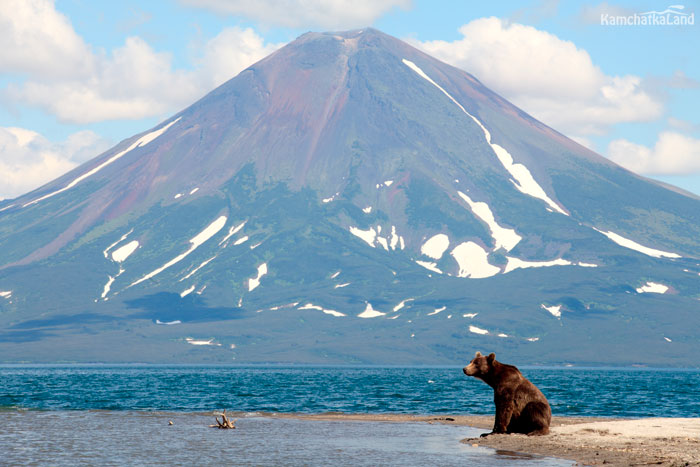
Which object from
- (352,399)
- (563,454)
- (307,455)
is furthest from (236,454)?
(352,399)

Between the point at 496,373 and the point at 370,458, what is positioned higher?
the point at 496,373

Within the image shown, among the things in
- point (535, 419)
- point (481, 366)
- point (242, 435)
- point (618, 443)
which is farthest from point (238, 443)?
point (618, 443)

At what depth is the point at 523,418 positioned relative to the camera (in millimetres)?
40469

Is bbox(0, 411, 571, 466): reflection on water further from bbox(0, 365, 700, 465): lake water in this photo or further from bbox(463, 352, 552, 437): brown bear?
bbox(463, 352, 552, 437): brown bear

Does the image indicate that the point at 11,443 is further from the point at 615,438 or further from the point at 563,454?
the point at 615,438

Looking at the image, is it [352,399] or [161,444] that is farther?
[352,399]

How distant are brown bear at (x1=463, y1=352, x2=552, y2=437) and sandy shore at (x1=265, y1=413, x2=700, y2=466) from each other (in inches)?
27.2

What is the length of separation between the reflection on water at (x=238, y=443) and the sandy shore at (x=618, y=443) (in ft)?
4.71

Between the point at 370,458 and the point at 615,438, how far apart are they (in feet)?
34.5

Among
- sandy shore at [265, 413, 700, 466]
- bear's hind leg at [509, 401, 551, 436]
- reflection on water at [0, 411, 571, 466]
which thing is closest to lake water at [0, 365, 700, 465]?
reflection on water at [0, 411, 571, 466]

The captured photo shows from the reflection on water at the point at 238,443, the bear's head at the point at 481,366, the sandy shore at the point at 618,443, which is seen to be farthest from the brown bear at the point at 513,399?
the reflection on water at the point at 238,443

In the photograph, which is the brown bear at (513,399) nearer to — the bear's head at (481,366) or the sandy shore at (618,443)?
the bear's head at (481,366)

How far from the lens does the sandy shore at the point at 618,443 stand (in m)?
33.0

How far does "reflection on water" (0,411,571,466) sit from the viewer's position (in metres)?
33.9
